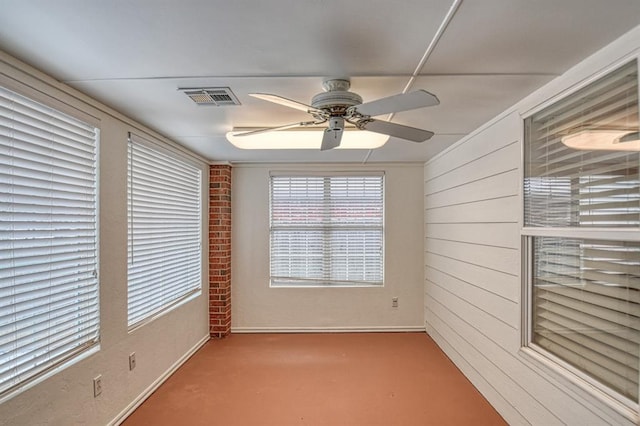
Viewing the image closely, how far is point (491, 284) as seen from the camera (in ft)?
9.04

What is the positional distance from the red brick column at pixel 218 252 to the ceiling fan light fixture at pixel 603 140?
3620mm

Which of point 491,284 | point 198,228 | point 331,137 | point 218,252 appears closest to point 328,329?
point 218,252

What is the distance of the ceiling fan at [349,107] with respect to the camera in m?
1.63

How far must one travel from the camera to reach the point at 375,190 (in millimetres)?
4730

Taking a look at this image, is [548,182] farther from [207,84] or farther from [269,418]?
[269,418]

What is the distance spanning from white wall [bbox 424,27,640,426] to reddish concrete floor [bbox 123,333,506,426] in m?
0.30

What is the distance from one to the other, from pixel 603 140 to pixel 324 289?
11.5 ft

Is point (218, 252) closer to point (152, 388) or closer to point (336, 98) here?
point (152, 388)

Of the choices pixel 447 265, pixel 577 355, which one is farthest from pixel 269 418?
pixel 447 265

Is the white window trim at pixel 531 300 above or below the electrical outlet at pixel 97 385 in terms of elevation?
above

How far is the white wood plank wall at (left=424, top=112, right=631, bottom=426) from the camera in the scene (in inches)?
84.0

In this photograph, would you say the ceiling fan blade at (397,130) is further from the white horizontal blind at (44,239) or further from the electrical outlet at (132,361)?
the electrical outlet at (132,361)

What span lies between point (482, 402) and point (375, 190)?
2.70 meters

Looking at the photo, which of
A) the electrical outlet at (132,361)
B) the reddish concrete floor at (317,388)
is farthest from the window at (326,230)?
the electrical outlet at (132,361)
